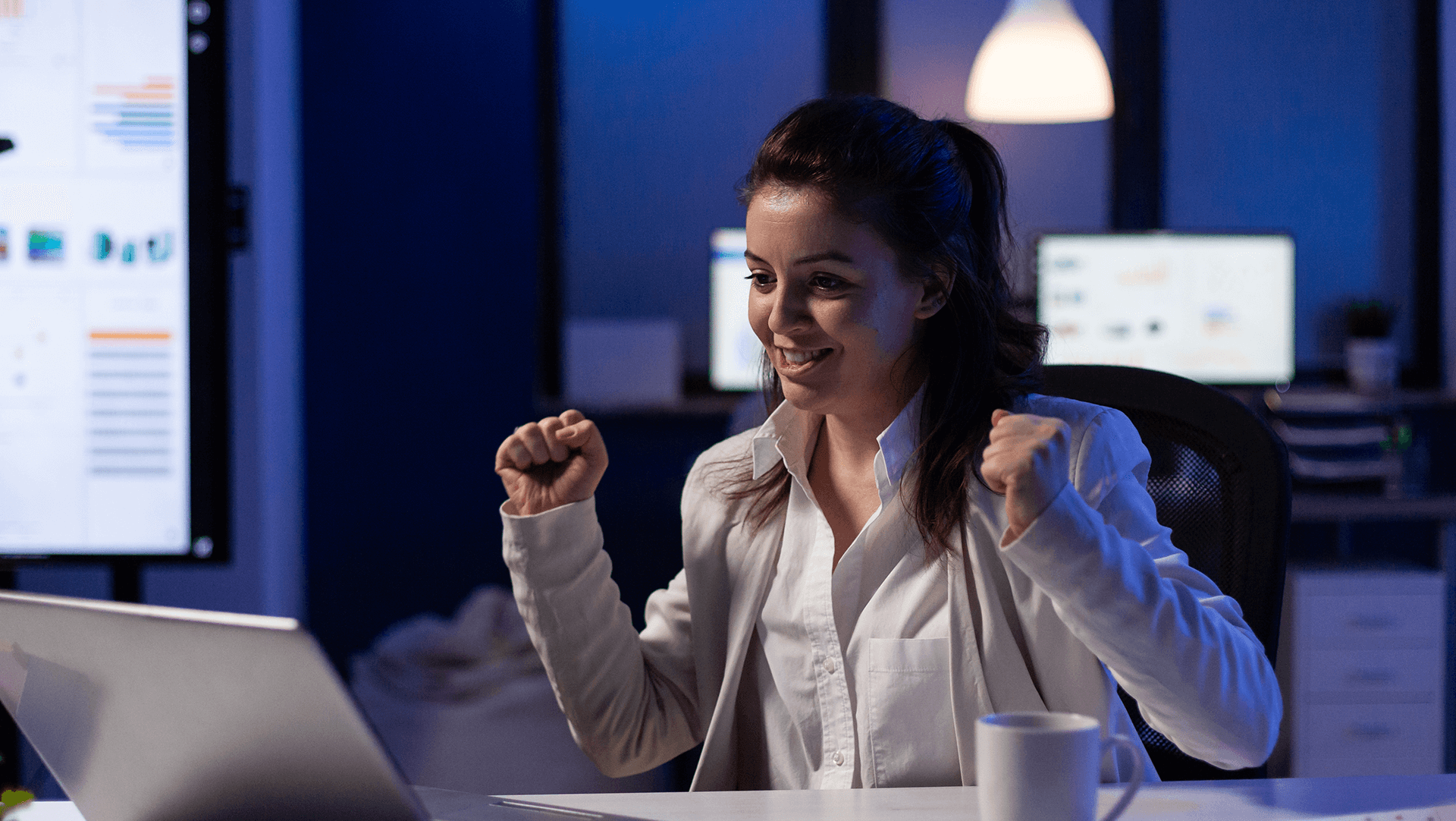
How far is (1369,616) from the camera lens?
2.62m

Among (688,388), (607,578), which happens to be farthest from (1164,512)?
(688,388)

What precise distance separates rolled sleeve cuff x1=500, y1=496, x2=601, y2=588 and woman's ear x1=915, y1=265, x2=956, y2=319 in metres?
0.38

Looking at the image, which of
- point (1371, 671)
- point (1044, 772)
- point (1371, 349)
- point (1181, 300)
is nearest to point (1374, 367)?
point (1371, 349)

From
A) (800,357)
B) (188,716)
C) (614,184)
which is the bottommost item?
(188,716)

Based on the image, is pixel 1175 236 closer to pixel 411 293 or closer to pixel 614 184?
pixel 614 184

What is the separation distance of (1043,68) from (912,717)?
2.15 m

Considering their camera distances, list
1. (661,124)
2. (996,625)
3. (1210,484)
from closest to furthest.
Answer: (996,625), (1210,484), (661,124)

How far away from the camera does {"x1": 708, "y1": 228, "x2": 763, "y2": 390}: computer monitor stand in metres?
3.08

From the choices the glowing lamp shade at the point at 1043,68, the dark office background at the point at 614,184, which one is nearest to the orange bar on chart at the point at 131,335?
the dark office background at the point at 614,184

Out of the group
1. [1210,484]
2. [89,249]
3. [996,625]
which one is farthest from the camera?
[89,249]

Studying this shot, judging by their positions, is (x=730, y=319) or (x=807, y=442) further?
(x=730, y=319)

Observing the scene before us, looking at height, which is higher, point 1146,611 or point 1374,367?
point 1374,367

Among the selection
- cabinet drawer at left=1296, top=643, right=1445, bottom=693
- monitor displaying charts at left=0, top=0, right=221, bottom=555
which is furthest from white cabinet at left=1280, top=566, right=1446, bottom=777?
monitor displaying charts at left=0, top=0, right=221, bottom=555

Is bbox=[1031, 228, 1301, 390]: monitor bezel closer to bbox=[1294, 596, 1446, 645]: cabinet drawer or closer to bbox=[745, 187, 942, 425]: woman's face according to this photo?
bbox=[1294, 596, 1446, 645]: cabinet drawer
